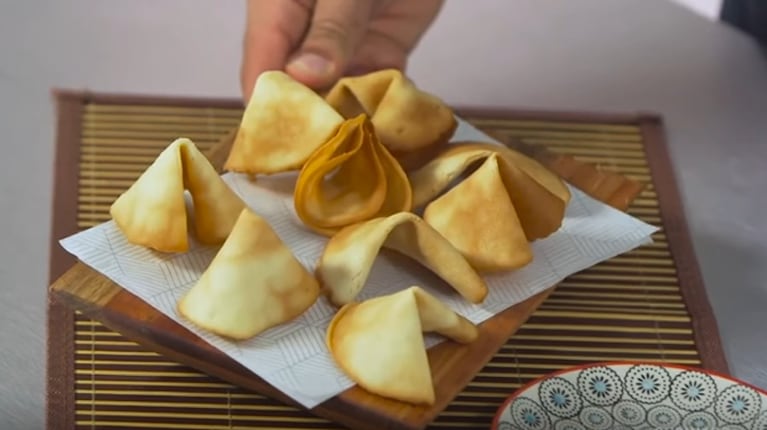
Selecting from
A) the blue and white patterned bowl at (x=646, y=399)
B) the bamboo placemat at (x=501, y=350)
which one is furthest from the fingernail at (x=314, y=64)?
the blue and white patterned bowl at (x=646, y=399)

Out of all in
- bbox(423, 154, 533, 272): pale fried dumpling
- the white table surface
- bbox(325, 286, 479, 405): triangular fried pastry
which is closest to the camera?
bbox(325, 286, 479, 405): triangular fried pastry

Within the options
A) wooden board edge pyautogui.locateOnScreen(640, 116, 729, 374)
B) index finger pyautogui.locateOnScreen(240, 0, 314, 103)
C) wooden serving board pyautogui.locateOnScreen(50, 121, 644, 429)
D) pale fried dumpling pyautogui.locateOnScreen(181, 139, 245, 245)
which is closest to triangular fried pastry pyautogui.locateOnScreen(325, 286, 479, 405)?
wooden serving board pyautogui.locateOnScreen(50, 121, 644, 429)

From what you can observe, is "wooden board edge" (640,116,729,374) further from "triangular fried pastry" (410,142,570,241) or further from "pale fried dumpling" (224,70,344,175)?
"pale fried dumpling" (224,70,344,175)

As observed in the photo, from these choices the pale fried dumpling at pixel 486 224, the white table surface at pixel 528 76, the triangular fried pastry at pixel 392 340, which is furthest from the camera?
the white table surface at pixel 528 76

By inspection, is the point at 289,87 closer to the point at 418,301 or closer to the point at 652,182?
the point at 418,301

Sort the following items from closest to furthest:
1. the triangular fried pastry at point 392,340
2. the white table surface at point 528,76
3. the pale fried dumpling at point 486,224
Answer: the triangular fried pastry at point 392,340, the pale fried dumpling at point 486,224, the white table surface at point 528,76

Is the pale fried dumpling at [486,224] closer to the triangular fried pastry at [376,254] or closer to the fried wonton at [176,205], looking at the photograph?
the triangular fried pastry at [376,254]
